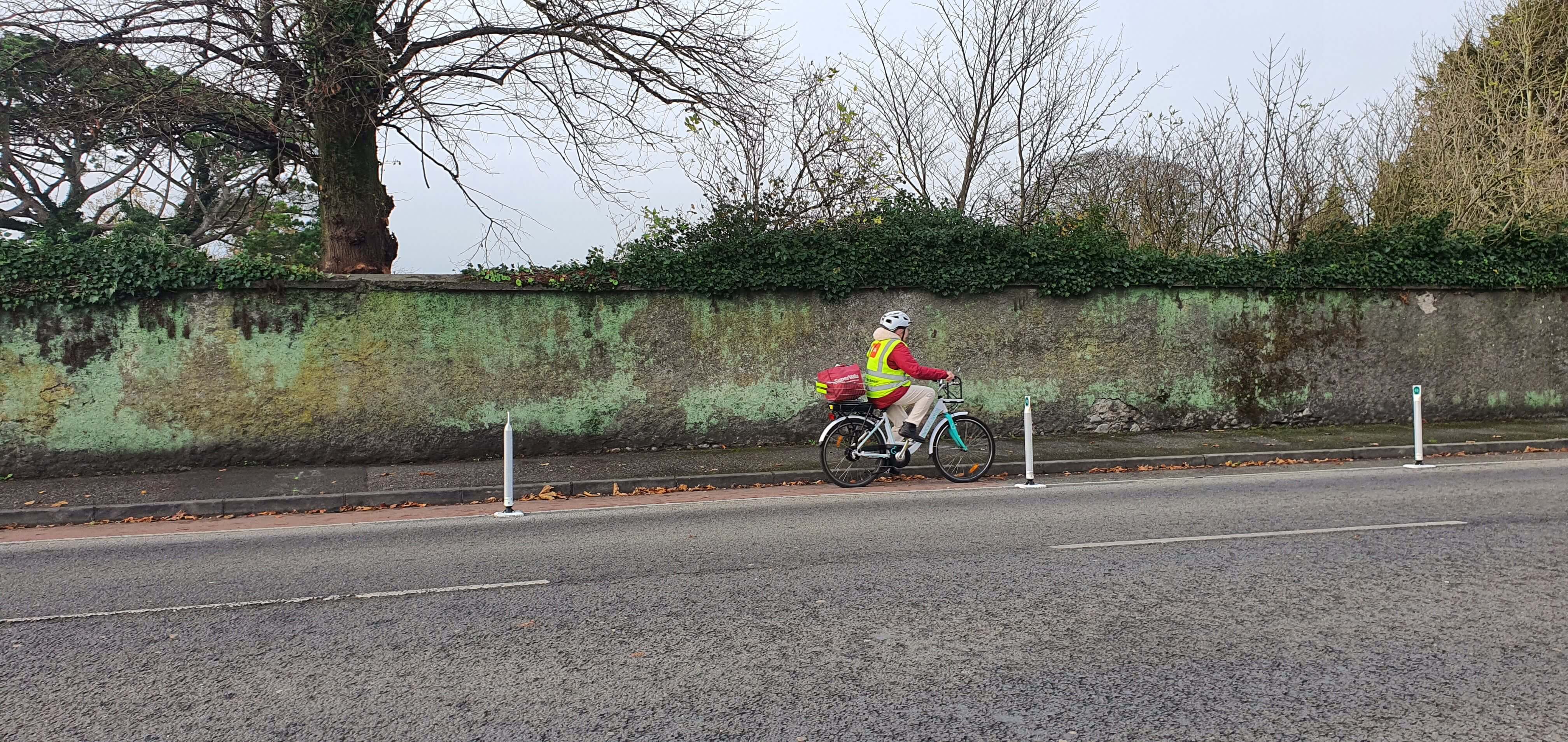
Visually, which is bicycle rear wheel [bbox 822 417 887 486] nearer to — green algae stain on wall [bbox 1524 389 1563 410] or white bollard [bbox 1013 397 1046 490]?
white bollard [bbox 1013 397 1046 490]

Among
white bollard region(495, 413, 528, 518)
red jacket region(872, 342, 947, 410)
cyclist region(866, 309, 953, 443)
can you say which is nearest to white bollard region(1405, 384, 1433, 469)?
cyclist region(866, 309, 953, 443)

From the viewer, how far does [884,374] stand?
9969mm

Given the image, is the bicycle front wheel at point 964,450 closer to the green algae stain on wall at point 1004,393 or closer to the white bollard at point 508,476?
the green algae stain on wall at point 1004,393

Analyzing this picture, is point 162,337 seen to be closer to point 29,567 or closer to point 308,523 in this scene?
point 308,523

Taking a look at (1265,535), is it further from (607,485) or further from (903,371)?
(607,485)

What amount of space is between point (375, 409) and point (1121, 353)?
10.7 m

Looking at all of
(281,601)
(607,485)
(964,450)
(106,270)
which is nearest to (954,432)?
(964,450)

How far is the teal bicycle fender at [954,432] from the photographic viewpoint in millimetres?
10242

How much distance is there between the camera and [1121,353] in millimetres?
14555

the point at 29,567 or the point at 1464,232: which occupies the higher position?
the point at 1464,232

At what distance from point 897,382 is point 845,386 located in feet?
1.84

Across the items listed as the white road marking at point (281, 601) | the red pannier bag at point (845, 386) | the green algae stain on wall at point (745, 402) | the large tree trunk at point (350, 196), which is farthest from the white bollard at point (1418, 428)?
the large tree trunk at point (350, 196)

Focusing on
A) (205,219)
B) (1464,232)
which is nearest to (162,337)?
(205,219)

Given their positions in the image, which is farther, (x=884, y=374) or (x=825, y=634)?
(x=884, y=374)
